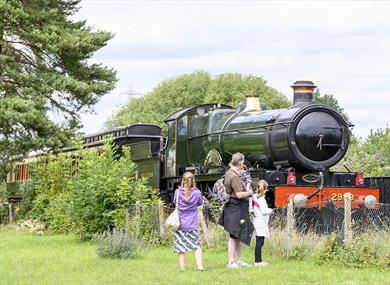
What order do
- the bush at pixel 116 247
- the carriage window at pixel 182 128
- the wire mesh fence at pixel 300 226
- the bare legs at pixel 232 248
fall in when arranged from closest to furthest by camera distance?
the bare legs at pixel 232 248 < the wire mesh fence at pixel 300 226 < the bush at pixel 116 247 < the carriage window at pixel 182 128

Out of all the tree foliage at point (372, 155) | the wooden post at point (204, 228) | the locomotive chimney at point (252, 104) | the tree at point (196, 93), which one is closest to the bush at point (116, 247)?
the wooden post at point (204, 228)

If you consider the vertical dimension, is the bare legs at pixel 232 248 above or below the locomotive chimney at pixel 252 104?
below

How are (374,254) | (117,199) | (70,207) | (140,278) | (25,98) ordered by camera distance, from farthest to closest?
1. (25,98)
2. (70,207)
3. (117,199)
4. (374,254)
5. (140,278)

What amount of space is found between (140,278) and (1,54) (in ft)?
60.5

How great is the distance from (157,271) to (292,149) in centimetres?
653

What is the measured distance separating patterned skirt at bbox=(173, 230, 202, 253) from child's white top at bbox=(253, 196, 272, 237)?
49.3 inches

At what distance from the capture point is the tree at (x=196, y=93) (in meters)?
65.2

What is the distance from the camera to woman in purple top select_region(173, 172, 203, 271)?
13281mm

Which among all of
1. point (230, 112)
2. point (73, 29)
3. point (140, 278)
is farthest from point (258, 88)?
point (140, 278)

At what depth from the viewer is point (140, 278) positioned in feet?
40.3

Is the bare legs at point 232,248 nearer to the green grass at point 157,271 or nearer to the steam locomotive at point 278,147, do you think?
the green grass at point 157,271

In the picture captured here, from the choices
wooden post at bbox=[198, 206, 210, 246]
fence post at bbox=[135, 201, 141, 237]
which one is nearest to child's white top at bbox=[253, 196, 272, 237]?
wooden post at bbox=[198, 206, 210, 246]

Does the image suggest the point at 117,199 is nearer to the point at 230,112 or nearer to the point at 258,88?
the point at 230,112

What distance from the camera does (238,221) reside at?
13367mm
